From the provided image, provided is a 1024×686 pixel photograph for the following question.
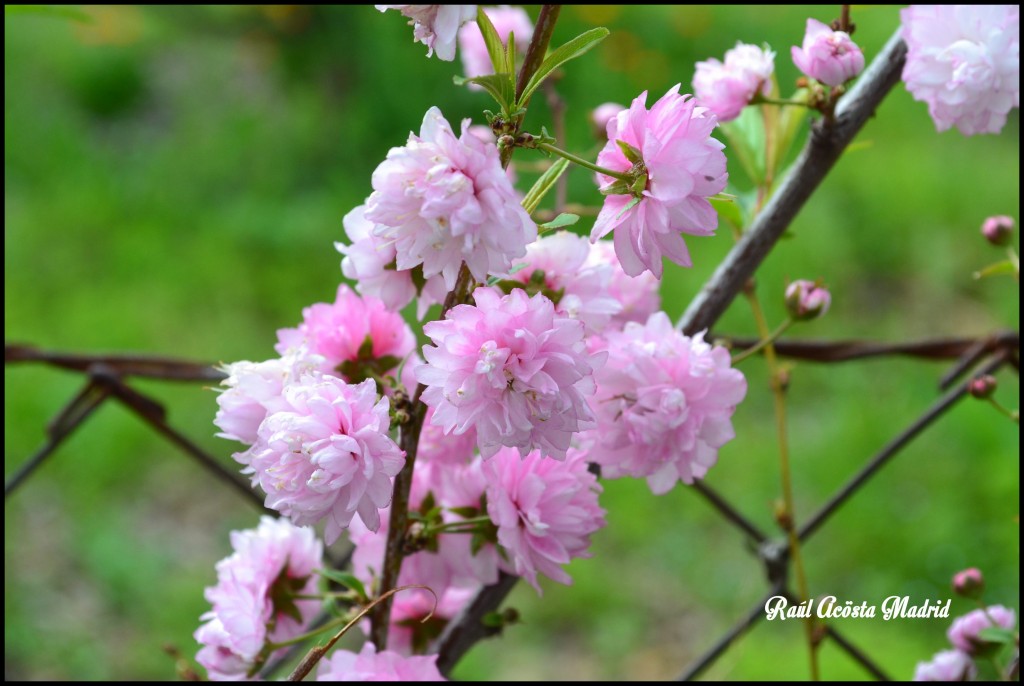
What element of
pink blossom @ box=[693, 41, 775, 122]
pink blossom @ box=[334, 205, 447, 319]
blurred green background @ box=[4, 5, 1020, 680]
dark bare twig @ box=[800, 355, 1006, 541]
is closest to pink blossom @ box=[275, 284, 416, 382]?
pink blossom @ box=[334, 205, 447, 319]

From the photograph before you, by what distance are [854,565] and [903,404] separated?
376 millimetres

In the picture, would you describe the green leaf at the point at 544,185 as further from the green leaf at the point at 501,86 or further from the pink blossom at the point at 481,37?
the pink blossom at the point at 481,37

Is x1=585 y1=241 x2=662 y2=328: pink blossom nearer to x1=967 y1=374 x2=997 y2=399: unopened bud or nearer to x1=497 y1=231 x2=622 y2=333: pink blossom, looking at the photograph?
x1=497 y1=231 x2=622 y2=333: pink blossom

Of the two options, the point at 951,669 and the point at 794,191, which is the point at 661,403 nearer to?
the point at 794,191

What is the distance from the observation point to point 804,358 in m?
0.71

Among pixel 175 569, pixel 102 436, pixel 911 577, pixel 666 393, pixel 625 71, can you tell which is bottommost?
pixel 911 577

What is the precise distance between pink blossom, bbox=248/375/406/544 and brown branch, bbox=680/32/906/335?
22cm

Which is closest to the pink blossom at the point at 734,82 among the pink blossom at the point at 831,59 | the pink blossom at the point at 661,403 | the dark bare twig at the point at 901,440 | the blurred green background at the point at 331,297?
the pink blossom at the point at 831,59

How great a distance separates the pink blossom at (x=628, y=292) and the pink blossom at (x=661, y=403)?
65mm

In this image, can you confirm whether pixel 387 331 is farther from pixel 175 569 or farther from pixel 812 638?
pixel 175 569

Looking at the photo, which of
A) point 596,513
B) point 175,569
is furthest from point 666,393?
point 175,569

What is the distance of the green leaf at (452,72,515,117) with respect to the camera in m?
0.36

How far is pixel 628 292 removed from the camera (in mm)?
541

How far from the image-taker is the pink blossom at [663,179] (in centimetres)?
37
